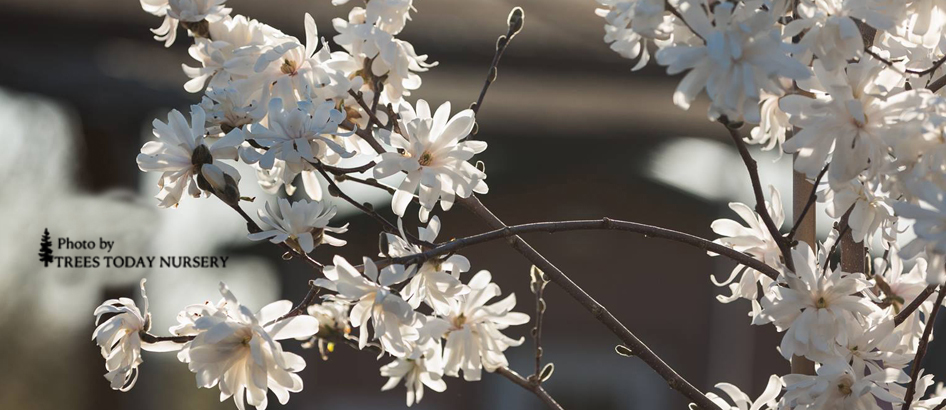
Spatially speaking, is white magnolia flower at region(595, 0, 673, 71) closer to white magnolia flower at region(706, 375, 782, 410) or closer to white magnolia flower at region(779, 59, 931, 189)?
white magnolia flower at region(779, 59, 931, 189)

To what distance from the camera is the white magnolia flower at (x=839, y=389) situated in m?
0.46

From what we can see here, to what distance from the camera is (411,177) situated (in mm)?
487

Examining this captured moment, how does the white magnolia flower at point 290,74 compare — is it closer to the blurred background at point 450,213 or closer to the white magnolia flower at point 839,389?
the white magnolia flower at point 839,389

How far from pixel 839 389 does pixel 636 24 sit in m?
0.26

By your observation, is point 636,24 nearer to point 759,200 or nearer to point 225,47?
point 759,200

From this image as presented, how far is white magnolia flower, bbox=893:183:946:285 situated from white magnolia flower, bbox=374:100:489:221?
234 millimetres

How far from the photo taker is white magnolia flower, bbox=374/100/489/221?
0.49m

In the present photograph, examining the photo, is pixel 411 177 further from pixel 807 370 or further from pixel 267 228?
pixel 807 370

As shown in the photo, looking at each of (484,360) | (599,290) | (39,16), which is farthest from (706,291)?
(39,16)

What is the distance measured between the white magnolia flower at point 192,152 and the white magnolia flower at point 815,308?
0.36 m

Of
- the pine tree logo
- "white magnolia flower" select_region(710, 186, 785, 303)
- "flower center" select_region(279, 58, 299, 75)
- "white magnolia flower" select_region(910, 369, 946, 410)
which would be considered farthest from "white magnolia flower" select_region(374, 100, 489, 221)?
the pine tree logo

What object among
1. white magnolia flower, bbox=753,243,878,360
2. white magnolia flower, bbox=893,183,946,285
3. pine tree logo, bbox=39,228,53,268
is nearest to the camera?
white magnolia flower, bbox=893,183,946,285

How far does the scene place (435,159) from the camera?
1.63 feet

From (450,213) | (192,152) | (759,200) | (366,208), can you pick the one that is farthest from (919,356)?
(450,213)
